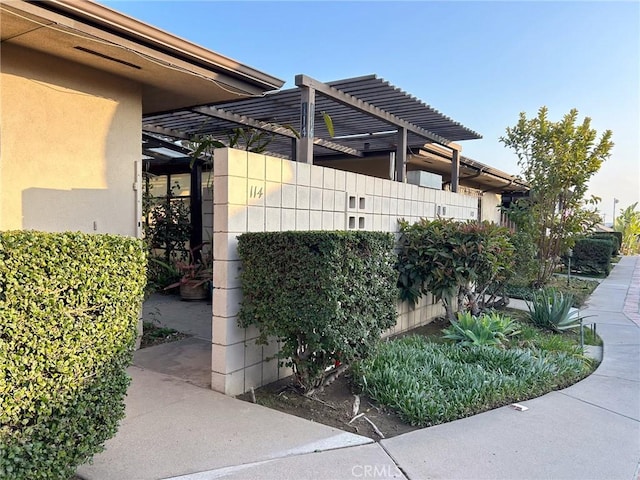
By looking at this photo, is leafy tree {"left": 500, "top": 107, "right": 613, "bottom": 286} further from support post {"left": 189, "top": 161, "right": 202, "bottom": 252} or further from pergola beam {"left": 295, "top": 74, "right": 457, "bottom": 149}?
support post {"left": 189, "top": 161, "right": 202, "bottom": 252}

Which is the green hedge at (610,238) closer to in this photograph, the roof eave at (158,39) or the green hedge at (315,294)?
the green hedge at (315,294)

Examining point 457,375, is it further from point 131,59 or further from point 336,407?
point 131,59

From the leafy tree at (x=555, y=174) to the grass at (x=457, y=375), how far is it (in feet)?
18.8

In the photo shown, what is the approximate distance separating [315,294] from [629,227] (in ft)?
94.9

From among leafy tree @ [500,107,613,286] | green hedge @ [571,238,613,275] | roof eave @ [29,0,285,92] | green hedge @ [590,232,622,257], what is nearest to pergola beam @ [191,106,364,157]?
roof eave @ [29,0,285,92]

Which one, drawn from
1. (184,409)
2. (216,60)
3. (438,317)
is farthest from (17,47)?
(438,317)

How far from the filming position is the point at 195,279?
8445 mm

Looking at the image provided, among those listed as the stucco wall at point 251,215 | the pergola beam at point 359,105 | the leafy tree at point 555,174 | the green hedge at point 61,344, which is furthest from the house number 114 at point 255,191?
the leafy tree at point 555,174

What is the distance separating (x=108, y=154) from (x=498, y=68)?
7.52 metres

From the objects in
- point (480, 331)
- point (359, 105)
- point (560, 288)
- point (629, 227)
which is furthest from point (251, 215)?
point (629, 227)

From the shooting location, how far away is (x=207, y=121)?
24.7ft

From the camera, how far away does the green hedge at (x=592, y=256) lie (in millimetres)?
14922

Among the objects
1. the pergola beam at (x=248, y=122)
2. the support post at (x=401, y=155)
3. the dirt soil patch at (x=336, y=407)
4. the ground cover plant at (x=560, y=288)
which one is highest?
the pergola beam at (x=248, y=122)

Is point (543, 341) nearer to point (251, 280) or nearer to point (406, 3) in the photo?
point (251, 280)
